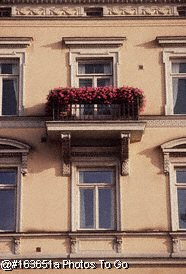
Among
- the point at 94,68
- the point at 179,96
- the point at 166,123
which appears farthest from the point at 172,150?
the point at 94,68

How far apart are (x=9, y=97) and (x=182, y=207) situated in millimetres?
5648

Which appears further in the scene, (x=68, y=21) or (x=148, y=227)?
(x=68, y=21)

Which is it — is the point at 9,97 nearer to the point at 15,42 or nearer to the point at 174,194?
the point at 15,42

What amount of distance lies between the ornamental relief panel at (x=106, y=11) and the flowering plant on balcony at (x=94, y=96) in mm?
3020

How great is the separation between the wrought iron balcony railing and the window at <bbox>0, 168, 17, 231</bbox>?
195cm

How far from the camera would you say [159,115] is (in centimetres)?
2000

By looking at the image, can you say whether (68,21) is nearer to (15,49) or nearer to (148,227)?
(15,49)

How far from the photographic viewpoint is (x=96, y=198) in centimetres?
1931

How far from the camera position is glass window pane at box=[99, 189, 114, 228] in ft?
62.7

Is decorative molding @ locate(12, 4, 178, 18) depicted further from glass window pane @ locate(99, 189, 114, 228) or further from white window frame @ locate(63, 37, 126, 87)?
glass window pane @ locate(99, 189, 114, 228)

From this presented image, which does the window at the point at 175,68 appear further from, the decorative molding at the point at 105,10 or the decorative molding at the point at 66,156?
the decorative molding at the point at 66,156

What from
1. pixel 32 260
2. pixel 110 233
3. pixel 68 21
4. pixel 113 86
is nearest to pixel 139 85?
pixel 113 86

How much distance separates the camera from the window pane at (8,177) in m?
19.5

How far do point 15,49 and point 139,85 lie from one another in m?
3.62
